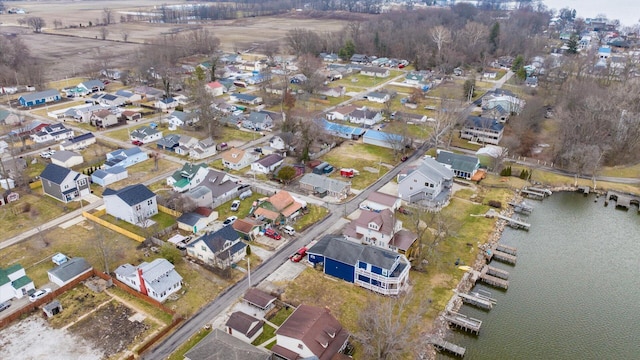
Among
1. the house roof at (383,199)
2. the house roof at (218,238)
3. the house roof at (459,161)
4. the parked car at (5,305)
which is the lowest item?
the parked car at (5,305)

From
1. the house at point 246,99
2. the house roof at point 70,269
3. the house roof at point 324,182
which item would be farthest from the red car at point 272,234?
the house at point 246,99

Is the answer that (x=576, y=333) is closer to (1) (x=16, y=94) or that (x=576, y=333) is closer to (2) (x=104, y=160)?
(2) (x=104, y=160)

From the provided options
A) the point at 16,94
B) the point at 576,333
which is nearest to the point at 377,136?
the point at 576,333

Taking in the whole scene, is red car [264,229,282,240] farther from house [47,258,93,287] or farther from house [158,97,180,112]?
house [158,97,180,112]

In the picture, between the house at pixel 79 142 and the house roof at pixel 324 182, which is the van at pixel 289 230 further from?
the house at pixel 79 142

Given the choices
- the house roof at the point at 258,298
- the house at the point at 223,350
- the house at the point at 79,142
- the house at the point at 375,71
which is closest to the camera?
the house at the point at 223,350

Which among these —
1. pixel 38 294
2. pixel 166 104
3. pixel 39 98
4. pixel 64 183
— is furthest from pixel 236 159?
pixel 39 98
